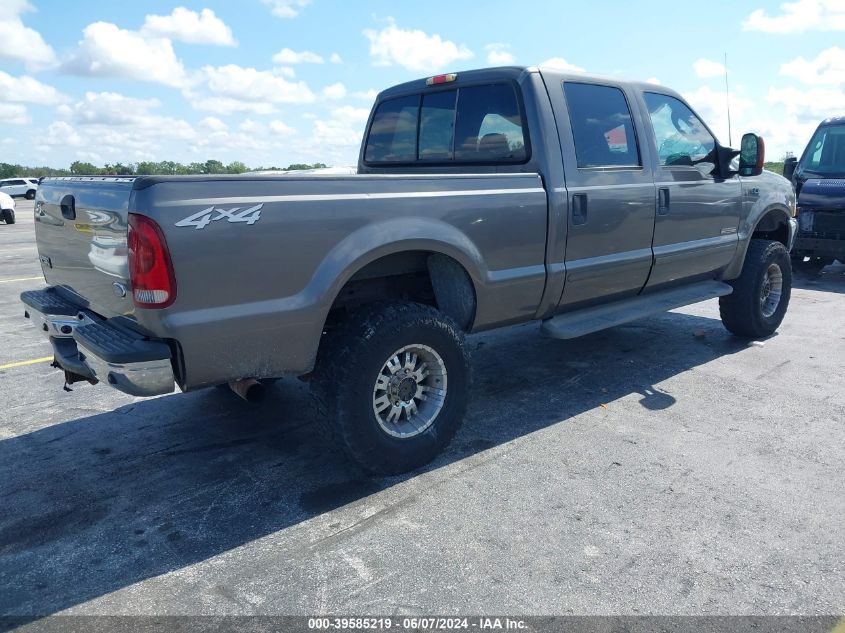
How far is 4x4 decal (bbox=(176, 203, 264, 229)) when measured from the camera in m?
2.74

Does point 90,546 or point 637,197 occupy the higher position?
point 637,197

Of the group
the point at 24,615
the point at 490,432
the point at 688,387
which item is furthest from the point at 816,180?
the point at 24,615

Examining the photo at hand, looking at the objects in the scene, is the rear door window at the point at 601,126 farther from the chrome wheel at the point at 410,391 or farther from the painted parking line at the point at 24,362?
the painted parking line at the point at 24,362

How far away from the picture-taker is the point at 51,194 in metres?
3.53

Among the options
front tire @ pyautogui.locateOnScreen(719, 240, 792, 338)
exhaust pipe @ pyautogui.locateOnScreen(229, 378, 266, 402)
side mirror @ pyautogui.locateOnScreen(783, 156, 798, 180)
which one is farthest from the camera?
side mirror @ pyautogui.locateOnScreen(783, 156, 798, 180)

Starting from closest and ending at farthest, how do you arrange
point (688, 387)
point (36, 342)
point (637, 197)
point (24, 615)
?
point (24, 615), point (637, 197), point (688, 387), point (36, 342)

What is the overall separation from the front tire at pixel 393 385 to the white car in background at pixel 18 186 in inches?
1796

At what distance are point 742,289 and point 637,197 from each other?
1901 mm

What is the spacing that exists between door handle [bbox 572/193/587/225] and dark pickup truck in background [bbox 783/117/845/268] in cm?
622

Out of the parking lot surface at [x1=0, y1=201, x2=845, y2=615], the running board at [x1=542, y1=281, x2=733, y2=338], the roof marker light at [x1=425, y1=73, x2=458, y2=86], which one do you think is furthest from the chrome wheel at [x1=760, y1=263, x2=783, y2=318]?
the roof marker light at [x1=425, y1=73, x2=458, y2=86]

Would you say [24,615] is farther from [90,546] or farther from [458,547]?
[458,547]

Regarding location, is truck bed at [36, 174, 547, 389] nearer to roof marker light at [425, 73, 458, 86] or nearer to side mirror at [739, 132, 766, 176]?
roof marker light at [425, 73, 458, 86]

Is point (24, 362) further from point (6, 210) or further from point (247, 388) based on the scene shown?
point (6, 210)

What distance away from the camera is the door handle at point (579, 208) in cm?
416
